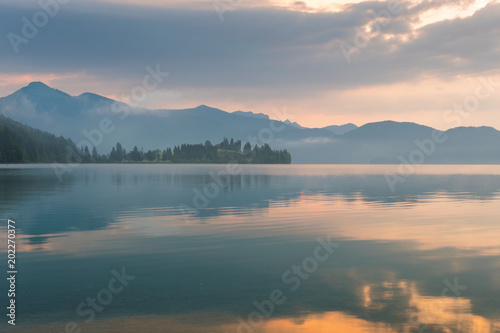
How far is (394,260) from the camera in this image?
28172 millimetres

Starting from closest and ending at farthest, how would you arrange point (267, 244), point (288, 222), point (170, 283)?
point (170, 283), point (267, 244), point (288, 222)

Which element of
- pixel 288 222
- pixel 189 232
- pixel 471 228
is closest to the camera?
pixel 189 232

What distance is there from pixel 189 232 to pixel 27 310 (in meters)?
20.3

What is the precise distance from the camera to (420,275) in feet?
80.2

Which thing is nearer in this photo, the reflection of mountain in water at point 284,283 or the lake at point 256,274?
the lake at point 256,274

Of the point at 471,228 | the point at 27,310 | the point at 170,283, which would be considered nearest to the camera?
the point at 27,310

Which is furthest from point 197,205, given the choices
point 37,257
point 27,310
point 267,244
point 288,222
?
point 27,310

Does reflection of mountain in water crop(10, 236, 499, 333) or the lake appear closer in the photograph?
the lake

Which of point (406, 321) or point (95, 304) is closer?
point (406, 321)

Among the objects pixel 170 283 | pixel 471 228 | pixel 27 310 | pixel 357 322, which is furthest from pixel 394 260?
pixel 27 310

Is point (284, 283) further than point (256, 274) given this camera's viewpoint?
No

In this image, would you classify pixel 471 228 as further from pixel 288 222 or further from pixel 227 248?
pixel 227 248

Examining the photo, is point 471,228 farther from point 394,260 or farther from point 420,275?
point 420,275

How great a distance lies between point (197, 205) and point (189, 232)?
23.1 m
